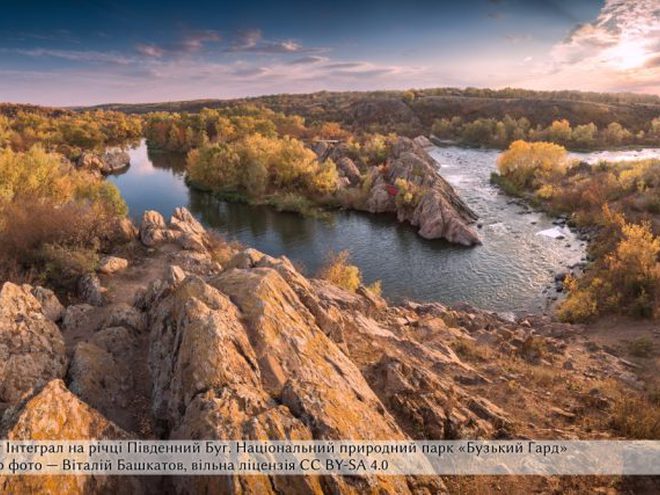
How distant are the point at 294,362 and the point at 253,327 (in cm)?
162

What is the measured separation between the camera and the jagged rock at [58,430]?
24.6ft

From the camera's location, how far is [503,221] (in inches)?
2174

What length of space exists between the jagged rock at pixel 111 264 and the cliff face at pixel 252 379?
10.7ft

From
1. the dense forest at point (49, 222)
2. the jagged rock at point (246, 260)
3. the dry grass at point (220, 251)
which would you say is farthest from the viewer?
the dry grass at point (220, 251)

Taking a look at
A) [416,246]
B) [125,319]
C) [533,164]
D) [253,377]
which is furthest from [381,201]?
[253,377]

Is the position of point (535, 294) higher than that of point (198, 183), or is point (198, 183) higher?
point (198, 183)

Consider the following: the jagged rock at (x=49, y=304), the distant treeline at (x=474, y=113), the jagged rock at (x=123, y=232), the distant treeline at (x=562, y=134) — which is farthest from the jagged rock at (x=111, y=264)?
the distant treeline at (x=474, y=113)

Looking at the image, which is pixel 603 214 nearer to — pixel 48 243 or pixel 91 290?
pixel 91 290

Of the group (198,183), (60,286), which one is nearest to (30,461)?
(60,286)

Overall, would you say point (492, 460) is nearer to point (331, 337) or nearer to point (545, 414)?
point (545, 414)

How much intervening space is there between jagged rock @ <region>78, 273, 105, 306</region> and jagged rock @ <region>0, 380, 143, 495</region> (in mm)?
12589

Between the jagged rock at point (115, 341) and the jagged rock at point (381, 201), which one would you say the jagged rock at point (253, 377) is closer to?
the jagged rock at point (115, 341)

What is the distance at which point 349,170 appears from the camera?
7388 centimetres

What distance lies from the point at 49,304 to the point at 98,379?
7.52 m
